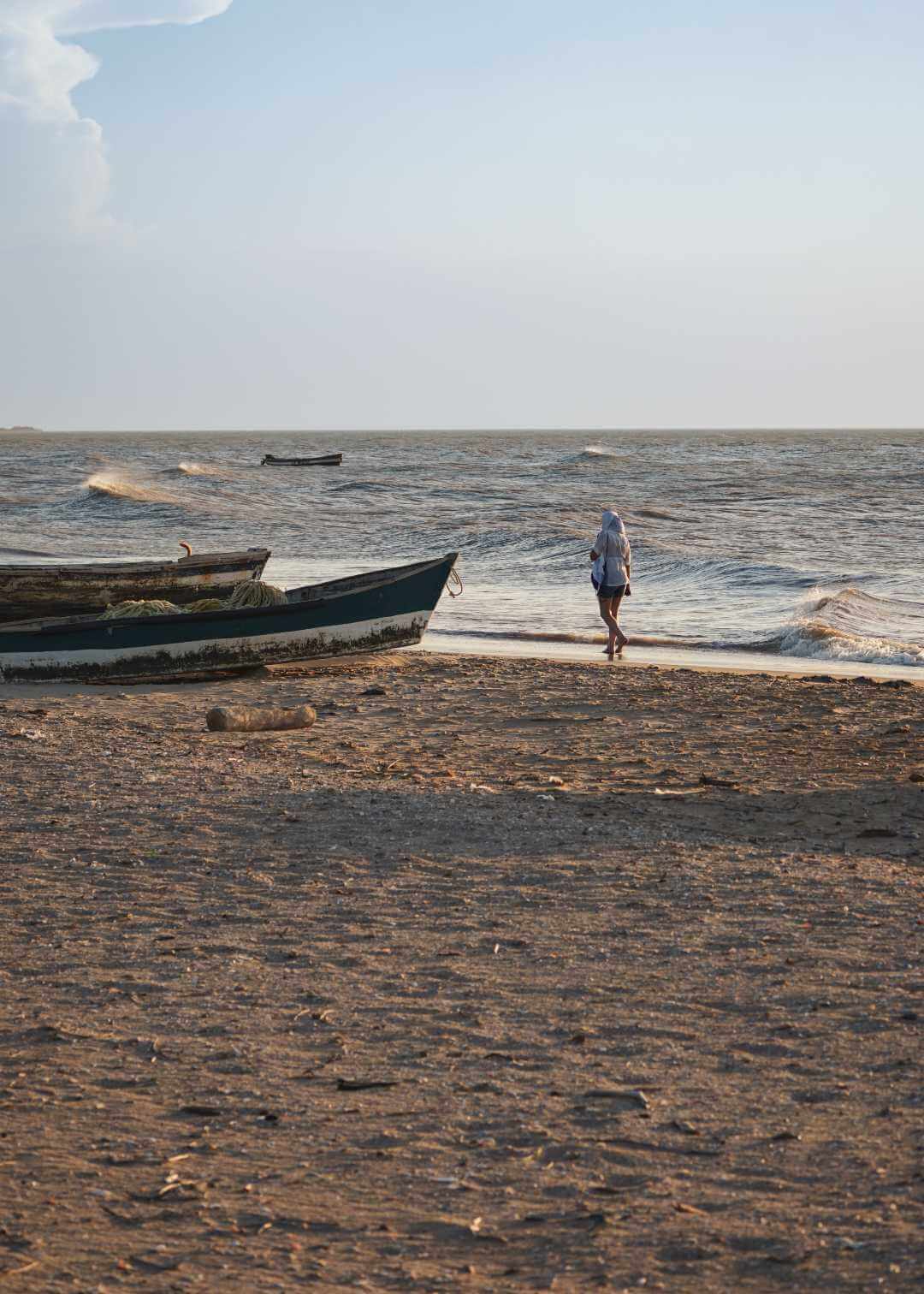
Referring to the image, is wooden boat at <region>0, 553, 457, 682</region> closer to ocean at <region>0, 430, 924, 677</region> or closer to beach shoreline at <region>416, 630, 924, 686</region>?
beach shoreline at <region>416, 630, 924, 686</region>

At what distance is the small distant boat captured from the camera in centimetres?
7144

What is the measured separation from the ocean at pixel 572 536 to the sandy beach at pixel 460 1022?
7642 mm

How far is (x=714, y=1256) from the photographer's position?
124 inches

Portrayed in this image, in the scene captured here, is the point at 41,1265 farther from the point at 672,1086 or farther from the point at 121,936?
the point at 121,936

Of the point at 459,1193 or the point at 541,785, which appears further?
the point at 541,785

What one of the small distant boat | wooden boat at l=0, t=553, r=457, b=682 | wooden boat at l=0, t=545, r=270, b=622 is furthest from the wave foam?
wooden boat at l=0, t=553, r=457, b=682

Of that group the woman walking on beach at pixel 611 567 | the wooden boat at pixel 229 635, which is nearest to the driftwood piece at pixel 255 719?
the wooden boat at pixel 229 635

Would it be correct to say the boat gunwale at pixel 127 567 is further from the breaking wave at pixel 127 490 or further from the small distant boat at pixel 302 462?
A: the small distant boat at pixel 302 462

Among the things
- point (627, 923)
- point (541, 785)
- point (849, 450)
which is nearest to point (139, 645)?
point (541, 785)

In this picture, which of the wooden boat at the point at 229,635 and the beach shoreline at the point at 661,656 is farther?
the beach shoreline at the point at 661,656

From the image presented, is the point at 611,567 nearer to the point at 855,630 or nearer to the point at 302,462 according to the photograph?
the point at 855,630

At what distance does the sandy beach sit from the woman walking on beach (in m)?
5.48

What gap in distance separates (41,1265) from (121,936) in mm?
2261

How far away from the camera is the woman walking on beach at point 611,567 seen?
14000 millimetres
